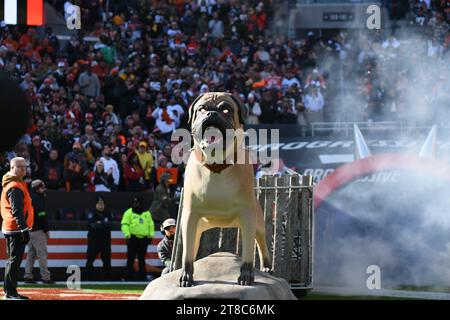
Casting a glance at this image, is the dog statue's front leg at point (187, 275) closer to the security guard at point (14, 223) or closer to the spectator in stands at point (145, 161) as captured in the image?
the security guard at point (14, 223)

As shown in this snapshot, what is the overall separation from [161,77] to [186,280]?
14.0 metres

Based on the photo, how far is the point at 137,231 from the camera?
593 inches

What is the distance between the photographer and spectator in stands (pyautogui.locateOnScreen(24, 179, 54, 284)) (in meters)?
14.3

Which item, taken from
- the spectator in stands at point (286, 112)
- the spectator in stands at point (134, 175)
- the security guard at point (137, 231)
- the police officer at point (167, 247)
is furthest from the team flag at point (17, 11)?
the spectator in stands at point (286, 112)

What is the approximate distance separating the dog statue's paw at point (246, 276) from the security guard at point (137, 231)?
8.23m

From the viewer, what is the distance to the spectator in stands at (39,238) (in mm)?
14320

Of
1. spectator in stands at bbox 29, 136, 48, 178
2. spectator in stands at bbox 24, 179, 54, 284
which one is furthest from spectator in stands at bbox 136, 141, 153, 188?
spectator in stands at bbox 24, 179, 54, 284

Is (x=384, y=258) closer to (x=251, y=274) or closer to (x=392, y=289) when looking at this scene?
(x=392, y=289)

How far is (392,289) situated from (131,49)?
10277mm

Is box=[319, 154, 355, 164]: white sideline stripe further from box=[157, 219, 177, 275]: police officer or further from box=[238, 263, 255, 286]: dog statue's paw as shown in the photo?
box=[238, 263, 255, 286]: dog statue's paw

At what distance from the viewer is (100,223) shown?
15.2 metres

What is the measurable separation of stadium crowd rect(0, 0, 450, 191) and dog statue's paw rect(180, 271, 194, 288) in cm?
883

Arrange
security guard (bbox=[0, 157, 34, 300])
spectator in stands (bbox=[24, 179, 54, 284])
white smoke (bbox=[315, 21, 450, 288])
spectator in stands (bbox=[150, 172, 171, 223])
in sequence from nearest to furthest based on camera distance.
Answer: security guard (bbox=[0, 157, 34, 300])
white smoke (bbox=[315, 21, 450, 288])
spectator in stands (bbox=[24, 179, 54, 284])
spectator in stands (bbox=[150, 172, 171, 223])

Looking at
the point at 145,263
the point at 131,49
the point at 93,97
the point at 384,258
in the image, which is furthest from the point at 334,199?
the point at 131,49
